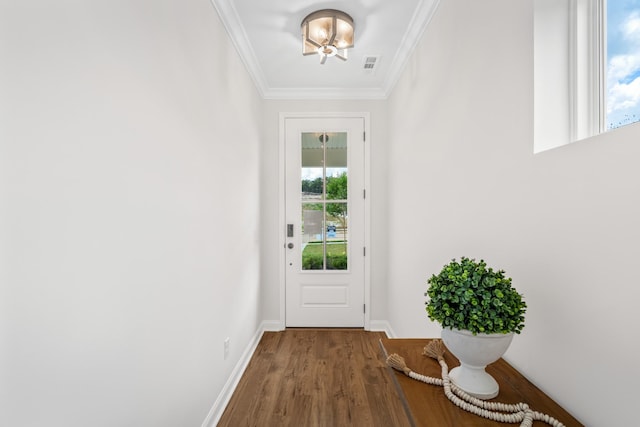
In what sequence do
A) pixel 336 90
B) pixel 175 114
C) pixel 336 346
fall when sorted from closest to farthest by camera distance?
pixel 175 114
pixel 336 346
pixel 336 90

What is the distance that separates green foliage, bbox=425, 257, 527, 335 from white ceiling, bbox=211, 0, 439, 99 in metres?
1.76

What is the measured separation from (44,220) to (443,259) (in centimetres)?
174

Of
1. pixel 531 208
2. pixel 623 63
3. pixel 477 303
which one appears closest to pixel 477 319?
pixel 477 303

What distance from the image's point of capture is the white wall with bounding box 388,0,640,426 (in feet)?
2.36

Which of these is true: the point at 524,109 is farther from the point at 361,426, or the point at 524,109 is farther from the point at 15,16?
the point at 361,426

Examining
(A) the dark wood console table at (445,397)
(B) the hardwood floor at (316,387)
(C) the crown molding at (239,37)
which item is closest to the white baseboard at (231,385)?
(B) the hardwood floor at (316,387)

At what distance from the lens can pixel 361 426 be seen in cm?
184

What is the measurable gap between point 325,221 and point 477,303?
8.46ft

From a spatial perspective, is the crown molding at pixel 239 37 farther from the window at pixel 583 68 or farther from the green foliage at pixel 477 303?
the green foliage at pixel 477 303

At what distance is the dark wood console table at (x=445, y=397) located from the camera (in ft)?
2.47

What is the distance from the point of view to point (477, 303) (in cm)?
82

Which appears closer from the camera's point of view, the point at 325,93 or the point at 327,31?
the point at 327,31

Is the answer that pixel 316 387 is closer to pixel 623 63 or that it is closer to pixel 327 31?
pixel 623 63

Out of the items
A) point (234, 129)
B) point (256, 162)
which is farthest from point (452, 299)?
point (256, 162)
